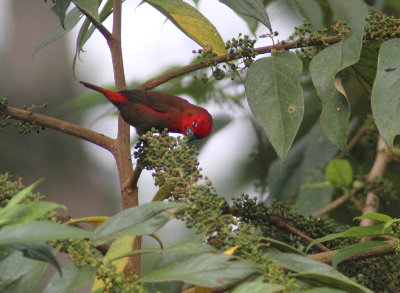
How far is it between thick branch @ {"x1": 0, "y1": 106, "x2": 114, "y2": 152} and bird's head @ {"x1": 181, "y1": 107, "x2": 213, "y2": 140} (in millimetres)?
1041

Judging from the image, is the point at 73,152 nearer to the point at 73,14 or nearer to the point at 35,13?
the point at 35,13

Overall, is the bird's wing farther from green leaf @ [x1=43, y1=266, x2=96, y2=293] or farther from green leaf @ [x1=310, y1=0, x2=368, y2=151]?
green leaf @ [x1=43, y1=266, x2=96, y2=293]

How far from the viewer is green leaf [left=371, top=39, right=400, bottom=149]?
4.06ft

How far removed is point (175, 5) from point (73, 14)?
305 mm

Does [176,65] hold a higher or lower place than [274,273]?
higher

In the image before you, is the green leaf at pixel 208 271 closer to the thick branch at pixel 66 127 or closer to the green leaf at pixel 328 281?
the green leaf at pixel 328 281

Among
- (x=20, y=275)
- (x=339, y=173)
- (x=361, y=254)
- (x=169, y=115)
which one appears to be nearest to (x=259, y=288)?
(x=20, y=275)

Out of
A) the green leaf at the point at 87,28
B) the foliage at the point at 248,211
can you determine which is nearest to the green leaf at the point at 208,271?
the foliage at the point at 248,211

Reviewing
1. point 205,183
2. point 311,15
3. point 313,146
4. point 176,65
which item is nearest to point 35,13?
point 176,65

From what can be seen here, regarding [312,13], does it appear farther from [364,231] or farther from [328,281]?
[328,281]

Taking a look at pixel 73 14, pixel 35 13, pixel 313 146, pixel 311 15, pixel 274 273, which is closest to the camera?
pixel 274 273

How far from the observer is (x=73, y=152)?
4.82 meters

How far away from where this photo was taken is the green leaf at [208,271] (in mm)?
899

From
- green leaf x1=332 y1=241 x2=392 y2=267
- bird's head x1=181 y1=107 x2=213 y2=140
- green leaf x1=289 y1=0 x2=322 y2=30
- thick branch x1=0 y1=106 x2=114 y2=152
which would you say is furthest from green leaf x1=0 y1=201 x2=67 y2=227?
bird's head x1=181 y1=107 x2=213 y2=140
